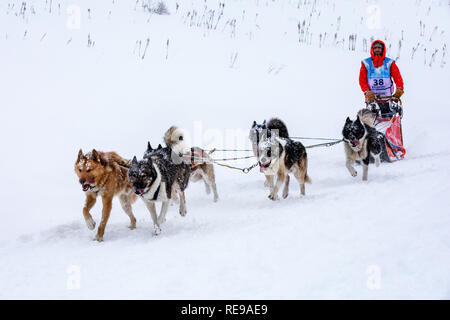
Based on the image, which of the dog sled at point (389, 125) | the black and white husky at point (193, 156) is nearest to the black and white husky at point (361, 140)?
the dog sled at point (389, 125)

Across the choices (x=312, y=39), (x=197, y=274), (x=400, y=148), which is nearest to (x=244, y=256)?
(x=197, y=274)

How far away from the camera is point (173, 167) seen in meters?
4.67

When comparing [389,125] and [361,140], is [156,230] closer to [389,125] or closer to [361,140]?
[361,140]

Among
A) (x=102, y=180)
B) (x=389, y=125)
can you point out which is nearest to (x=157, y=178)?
(x=102, y=180)

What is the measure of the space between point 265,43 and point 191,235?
7905 millimetres

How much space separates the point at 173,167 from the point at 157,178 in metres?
0.49

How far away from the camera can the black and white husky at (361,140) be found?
5535mm

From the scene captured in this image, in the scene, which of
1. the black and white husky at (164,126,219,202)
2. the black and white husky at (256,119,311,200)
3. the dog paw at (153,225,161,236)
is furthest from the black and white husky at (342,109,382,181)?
the dog paw at (153,225,161,236)

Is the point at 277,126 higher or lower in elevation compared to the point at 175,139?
higher

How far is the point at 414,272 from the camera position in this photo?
8.35 feet

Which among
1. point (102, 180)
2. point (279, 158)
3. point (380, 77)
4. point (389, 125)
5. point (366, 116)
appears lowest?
point (102, 180)

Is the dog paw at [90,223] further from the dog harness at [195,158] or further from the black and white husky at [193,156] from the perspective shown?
the dog harness at [195,158]

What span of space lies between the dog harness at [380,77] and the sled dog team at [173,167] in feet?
3.03

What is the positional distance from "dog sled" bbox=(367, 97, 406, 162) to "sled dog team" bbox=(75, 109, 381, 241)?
579 mm
